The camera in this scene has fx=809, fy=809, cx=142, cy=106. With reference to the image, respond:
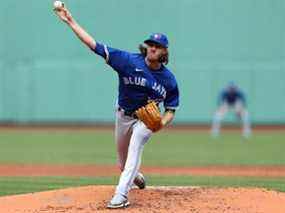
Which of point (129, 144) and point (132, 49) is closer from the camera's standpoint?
point (129, 144)

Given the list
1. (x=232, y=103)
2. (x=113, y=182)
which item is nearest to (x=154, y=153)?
(x=113, y=182)

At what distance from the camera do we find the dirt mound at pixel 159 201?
814 centimetres

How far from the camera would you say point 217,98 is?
29.1 meters

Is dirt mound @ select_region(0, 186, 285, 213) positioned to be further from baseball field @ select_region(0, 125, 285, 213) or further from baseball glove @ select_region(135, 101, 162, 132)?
baseball glove @ select_region(135, 101, 162, 132)

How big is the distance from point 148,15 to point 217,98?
3.90m

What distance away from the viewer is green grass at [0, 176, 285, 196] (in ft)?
37.6

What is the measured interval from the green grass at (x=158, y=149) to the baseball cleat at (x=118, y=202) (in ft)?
26.2

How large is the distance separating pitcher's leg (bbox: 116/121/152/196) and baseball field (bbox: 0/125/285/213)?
0.24 meters

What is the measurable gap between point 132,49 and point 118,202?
21145 mm

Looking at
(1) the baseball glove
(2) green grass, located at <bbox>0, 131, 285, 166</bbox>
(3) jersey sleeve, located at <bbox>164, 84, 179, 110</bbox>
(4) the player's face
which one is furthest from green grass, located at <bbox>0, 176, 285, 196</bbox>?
(4) the player's face

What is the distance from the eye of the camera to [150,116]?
27.1 feet

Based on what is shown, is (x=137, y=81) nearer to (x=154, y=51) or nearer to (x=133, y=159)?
(x=154, y=51)

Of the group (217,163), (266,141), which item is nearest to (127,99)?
(217,163)

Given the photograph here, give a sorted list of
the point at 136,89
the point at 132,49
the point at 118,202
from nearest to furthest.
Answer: the point at 118,202
the point at 136,89
the point at 132,49
